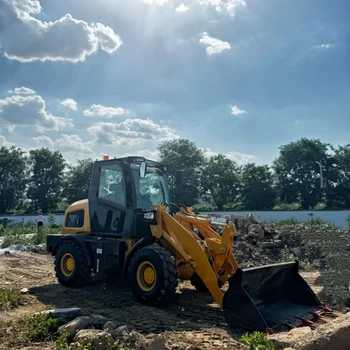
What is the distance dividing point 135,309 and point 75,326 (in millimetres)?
1592

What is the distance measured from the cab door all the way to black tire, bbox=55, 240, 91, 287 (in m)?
0.53

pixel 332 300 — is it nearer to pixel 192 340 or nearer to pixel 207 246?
pixel 207 246

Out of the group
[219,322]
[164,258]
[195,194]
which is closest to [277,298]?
[219,322]

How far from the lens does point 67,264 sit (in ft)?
28.6

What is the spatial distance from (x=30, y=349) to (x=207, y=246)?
10.6 feet

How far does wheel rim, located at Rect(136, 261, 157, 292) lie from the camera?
696cm

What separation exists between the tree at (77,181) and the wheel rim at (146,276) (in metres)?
41.0

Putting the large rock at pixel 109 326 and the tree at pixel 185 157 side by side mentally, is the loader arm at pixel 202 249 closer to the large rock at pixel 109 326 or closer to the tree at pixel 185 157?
the large rock at pixel 109 326

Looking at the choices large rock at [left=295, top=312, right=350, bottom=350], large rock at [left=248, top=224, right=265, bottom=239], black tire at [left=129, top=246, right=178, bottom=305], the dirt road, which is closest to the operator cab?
black tire at [left=129, top=246, right=178, bottom=305]

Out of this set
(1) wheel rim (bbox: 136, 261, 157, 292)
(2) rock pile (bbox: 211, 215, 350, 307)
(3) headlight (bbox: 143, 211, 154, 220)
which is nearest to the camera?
(1) wheel rim (bbox: 136, 261, 157, 292)

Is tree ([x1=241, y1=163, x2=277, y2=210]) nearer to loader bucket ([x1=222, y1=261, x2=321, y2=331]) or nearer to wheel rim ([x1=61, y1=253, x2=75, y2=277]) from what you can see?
wheel rim ([x1=61, y1=253, x2=75, y2=277])

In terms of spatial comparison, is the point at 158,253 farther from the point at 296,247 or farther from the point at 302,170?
the point at 302,170

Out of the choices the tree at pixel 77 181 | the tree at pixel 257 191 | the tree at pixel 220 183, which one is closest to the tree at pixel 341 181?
the tree at pixel 257 191

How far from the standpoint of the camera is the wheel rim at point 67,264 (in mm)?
8602
